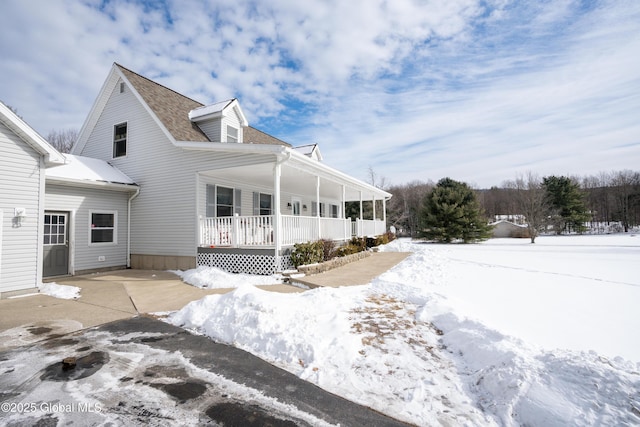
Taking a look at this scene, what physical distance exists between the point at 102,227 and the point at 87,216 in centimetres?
73

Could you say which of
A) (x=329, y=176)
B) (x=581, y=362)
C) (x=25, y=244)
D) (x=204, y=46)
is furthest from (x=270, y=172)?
(x=581, y=362)

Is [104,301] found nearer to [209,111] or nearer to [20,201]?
[20,201]

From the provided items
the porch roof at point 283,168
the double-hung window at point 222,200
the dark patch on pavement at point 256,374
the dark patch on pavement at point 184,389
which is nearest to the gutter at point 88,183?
the porch roof at point 283,168

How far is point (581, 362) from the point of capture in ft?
9.12

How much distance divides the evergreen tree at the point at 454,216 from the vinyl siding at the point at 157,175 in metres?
22.2

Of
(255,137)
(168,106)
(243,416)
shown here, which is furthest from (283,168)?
(243,416)

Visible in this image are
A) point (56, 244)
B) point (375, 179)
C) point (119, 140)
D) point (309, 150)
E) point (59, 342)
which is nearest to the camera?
point (59, 342)

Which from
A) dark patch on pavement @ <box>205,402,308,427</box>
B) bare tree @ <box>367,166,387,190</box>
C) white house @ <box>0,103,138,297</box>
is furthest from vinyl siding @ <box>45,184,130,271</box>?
bare tree @ <box>367,166,387,190</box>

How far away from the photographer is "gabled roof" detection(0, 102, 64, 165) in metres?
6.90

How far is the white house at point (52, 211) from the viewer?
23.2 ft

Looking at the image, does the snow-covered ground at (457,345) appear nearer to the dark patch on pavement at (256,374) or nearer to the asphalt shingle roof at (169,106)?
the dark patch on pavement at (256,374)

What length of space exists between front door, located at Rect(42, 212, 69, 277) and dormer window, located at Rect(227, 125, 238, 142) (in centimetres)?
680

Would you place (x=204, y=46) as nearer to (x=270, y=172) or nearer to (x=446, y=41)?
(x=270, y=172)

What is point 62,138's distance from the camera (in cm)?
3091
